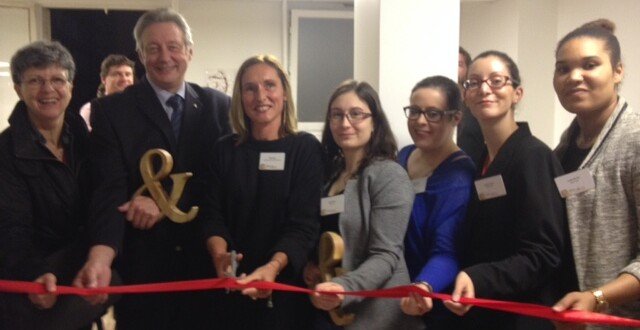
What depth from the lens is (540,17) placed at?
6.23m

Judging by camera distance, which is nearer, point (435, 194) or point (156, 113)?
point (435, 194)

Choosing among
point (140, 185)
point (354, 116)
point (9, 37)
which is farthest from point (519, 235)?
point (9, 37)

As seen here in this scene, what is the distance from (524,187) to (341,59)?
4.98 m

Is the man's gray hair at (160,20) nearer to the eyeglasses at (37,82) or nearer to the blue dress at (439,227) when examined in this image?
the eyeglasses at (37,82)

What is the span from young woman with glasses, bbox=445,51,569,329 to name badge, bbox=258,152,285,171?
768 mm

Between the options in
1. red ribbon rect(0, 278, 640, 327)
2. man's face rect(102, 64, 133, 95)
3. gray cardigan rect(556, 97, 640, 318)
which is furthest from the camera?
man's face rect(102, 64, 133, 95)

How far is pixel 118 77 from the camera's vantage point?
4.92 m

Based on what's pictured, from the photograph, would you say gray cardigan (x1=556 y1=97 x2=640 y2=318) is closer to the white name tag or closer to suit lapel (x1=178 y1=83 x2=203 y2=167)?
the white name tag

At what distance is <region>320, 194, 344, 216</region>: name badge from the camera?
2.24 metres

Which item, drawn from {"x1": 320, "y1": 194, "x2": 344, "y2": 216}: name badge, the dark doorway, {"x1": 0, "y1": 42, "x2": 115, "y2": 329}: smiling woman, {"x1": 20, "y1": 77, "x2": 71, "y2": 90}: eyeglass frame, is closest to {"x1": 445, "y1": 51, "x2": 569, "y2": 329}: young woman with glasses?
{"x1": 320, "y1": 194, "x2": 344, "y2": 216}: name badge

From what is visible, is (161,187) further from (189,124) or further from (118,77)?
(118,77)

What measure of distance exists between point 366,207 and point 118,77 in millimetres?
3455

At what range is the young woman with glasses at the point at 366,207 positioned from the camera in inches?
82.1

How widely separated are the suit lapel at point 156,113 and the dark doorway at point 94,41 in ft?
17.8
